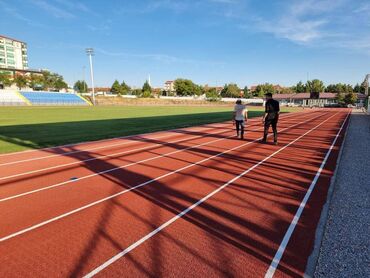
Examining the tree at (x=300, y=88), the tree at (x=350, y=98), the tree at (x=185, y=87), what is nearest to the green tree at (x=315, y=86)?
the tree at (x=300, y=88)

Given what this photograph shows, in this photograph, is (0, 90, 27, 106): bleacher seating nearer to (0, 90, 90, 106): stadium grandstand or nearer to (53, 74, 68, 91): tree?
(0, 90, 90, 106): stadium grandstand

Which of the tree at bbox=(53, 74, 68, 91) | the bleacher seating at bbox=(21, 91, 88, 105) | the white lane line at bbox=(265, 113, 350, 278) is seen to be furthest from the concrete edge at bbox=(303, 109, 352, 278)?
the tree at bbox=(53, 74, 68, 91)

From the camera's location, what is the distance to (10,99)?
59625mm

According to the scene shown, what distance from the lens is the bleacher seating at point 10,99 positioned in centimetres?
5772

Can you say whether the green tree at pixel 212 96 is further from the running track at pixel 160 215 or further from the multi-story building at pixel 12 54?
the running track at pixel 160 215

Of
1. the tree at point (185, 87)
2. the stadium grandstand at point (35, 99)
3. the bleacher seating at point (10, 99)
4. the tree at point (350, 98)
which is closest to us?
the bleacher seating at point (10, 99)

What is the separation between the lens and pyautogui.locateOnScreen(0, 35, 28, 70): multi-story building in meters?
111

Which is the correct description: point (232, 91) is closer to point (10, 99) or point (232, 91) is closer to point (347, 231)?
point (10, 99)

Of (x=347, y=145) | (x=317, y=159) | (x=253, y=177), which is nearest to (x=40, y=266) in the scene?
(x=253, y=177)

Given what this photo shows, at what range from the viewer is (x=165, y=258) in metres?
3.52

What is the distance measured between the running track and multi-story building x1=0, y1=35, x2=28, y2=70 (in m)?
124

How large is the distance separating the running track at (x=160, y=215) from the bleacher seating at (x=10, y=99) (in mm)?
58005

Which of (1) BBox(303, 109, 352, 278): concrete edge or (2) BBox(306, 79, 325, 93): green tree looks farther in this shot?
(2) BBox(306, 79, 325, 93): green tree

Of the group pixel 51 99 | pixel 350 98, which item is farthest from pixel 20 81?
pixel 350 98
